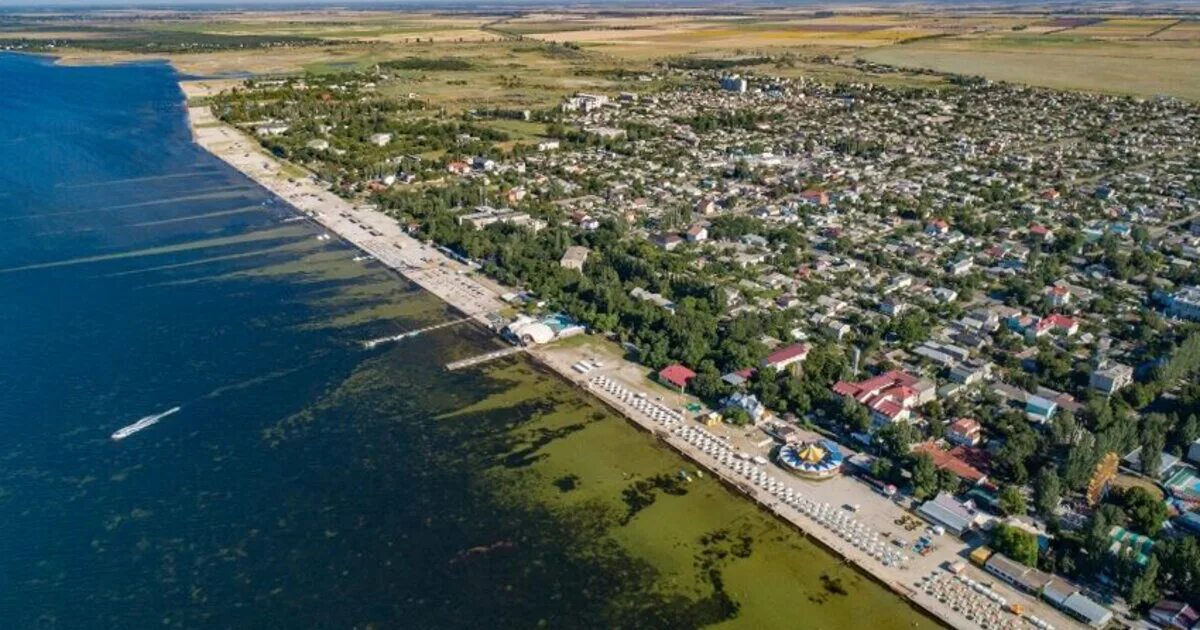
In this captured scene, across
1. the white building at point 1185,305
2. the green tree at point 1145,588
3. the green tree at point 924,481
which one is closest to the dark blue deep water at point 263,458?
the green tree at point 924,481

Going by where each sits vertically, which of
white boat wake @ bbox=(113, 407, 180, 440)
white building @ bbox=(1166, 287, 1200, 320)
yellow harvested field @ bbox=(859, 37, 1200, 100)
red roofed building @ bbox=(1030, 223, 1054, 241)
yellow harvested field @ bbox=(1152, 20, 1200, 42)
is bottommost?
white building @ bbox=(1166, 287, 1200, 320)

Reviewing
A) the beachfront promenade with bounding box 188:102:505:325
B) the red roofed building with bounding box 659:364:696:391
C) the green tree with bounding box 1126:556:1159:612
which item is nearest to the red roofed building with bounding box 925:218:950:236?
the red roofed building with bounding box 659:364:696:391

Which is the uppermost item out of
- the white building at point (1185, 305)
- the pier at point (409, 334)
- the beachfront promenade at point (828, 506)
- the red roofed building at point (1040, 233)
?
the red roofed building at point (1040, 233)

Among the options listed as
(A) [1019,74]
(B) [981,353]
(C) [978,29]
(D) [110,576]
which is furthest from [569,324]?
(C) [978,29]

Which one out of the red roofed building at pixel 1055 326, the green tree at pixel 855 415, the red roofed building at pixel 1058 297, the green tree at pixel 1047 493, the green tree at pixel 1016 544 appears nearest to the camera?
the green tree at pixel 1016 544

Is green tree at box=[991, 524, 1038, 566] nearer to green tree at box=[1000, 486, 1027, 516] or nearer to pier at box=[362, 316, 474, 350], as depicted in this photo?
green tree at box=[1000, 486, 1027, 516]

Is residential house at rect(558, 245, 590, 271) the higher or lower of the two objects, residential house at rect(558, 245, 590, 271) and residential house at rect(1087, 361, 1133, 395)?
the higher

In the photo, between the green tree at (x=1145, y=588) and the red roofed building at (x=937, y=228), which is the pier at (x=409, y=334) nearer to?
the green tree at (x=1145, y=588)
